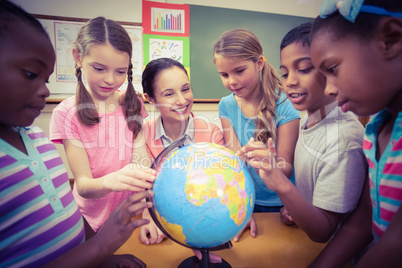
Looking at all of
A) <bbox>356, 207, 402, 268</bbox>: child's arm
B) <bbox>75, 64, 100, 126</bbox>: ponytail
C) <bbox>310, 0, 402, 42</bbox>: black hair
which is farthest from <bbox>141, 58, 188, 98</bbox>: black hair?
<bbox>356, 207, 402, 268</bbox>: child's arm

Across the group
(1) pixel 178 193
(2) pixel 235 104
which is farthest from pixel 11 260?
(2) pixel 235 104

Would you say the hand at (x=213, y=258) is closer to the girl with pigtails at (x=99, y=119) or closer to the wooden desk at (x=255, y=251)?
the wooden desk at (x=255, y=251)

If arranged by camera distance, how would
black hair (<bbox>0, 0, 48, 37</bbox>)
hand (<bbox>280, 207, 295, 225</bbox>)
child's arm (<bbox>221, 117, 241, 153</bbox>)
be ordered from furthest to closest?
child's arm (<bbox>221, 117, 241, 153</bbox>), hand (<bbox>280, 207, 295, 225</bbox>), black hair (<bbox>0, 0, 48, 37</bbox>)

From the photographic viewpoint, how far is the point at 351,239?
864 millimetres

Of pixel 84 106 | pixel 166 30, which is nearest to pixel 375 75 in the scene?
pixel 84 106

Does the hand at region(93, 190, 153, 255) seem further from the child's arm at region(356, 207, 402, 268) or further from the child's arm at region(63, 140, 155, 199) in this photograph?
the child's arm at region(356, 207, 402, 268)

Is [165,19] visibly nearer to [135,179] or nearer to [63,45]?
[63,45]

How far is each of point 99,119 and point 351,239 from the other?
4.39 ft

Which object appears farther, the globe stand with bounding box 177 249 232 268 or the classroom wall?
the classroom wall

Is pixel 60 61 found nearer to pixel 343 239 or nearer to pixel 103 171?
pixel 103 171

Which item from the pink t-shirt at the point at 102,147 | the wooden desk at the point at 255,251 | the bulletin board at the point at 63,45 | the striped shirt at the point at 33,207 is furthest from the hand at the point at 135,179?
the bulletin board at the point at 63,45

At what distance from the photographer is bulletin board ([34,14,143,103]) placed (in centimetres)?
270

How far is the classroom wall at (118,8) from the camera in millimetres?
2671

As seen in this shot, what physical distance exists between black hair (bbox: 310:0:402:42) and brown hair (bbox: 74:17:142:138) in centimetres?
98
